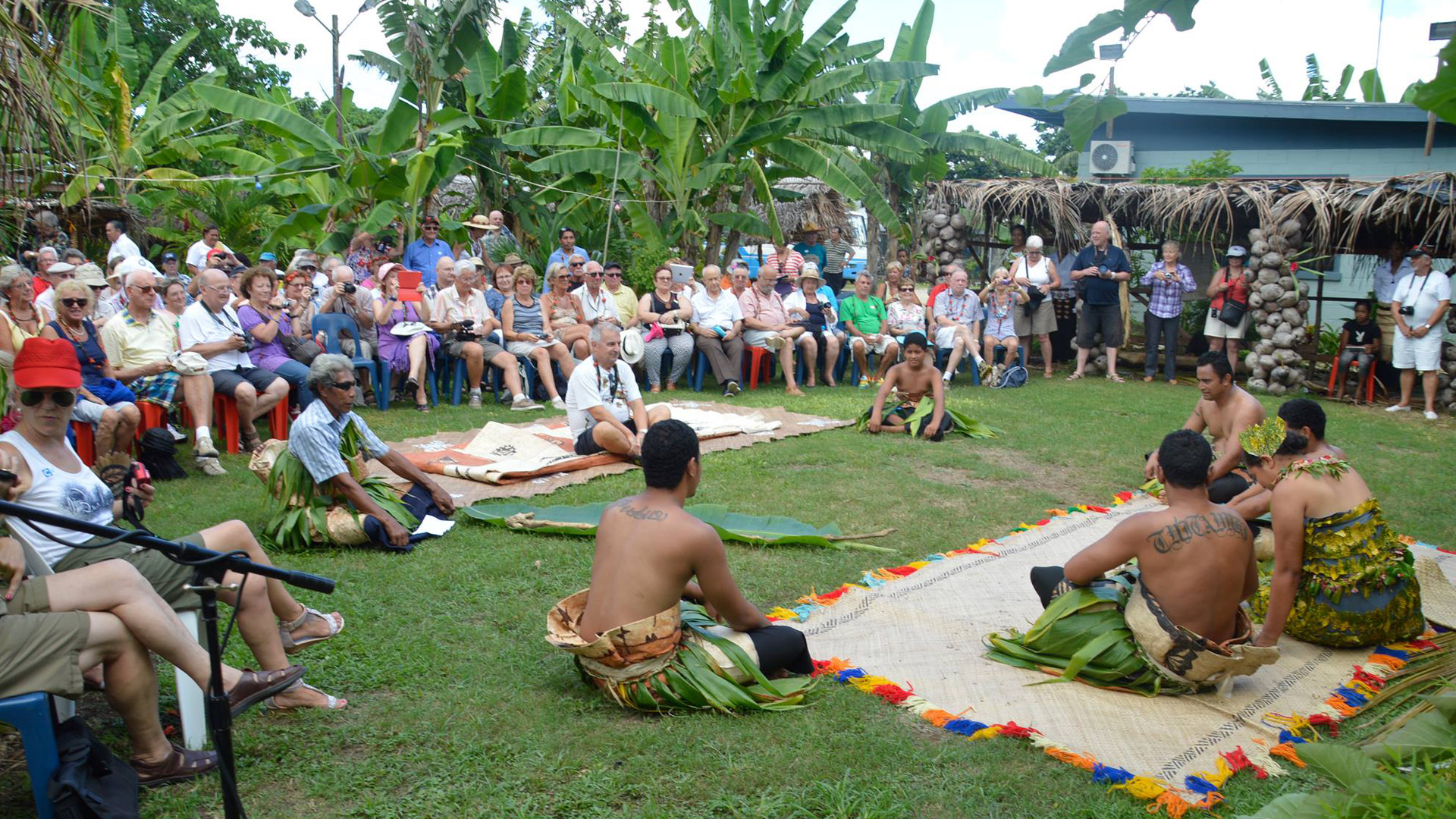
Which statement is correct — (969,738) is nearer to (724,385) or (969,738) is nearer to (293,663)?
(293,663)

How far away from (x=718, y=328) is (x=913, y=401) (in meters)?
3.24

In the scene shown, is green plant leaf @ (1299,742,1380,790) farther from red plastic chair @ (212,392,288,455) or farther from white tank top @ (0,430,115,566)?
red plastic chair @ (212,392,288,455)

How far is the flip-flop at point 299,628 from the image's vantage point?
4.32m

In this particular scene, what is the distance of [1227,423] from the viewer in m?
6.77

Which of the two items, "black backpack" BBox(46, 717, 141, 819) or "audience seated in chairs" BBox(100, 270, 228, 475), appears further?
"audience seated in chairs" BBox(100, 270, 228, 475)

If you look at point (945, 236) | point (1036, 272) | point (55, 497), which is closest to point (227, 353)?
point (55, 497)

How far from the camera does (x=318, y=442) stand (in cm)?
570

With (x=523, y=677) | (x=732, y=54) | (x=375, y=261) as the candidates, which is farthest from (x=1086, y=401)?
(x=523, y=677)

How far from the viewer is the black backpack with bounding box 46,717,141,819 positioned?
2934 mm

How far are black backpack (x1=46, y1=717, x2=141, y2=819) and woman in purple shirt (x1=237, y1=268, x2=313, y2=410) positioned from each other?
5.93m

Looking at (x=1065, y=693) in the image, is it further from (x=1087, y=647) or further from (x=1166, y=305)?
(x=1166, y=305)

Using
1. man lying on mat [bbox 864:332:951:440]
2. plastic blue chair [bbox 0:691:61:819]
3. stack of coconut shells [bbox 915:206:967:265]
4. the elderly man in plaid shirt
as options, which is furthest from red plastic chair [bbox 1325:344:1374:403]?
plastic blue chair [bbox 0:691:61:819]

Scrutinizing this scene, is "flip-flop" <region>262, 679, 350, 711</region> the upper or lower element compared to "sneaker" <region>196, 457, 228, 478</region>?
lower

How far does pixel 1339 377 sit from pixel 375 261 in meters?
11.9
